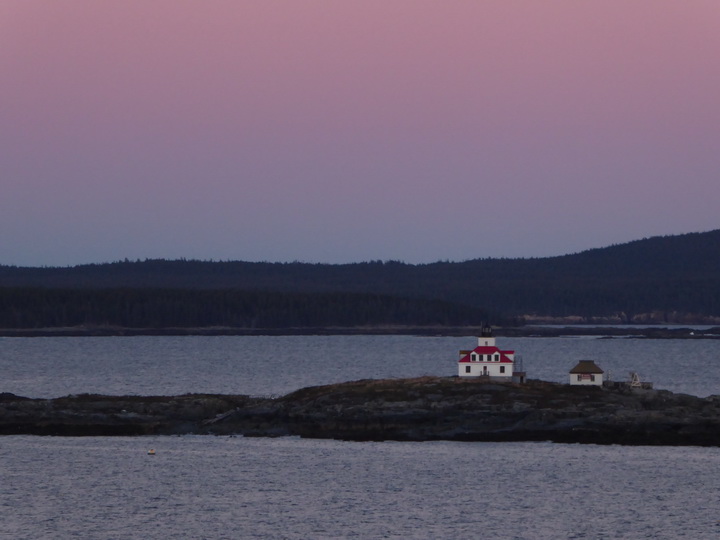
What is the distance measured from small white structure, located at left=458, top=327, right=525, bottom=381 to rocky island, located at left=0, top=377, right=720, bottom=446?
2.15 metres

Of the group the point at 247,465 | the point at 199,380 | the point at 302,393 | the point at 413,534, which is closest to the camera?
the point at 413,534

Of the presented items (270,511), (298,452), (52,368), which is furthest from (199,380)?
(270,511)

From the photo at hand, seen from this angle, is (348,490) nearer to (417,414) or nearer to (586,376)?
(417,414)

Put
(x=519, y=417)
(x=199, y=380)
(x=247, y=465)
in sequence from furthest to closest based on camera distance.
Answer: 1. (x=199, y=380)
2. (x=519, y=417)
3. (x=247, y=465)

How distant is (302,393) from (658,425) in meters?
22.3

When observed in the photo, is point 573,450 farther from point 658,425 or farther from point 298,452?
point 298,452

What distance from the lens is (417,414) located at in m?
79.9

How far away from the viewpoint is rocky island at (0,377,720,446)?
77188mm

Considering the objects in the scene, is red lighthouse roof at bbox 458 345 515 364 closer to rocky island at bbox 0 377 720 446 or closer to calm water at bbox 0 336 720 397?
rocky island at bbox 0 377 720 446

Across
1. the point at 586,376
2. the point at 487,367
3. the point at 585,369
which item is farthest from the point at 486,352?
the point at 586,376

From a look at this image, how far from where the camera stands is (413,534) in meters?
55.2

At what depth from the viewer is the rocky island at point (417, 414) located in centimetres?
7719

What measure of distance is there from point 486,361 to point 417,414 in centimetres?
852

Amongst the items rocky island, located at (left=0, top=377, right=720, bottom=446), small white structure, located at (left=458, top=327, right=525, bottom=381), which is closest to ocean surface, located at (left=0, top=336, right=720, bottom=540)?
rocky island, located at (left=0, top=377, right=720, bottom=446)
